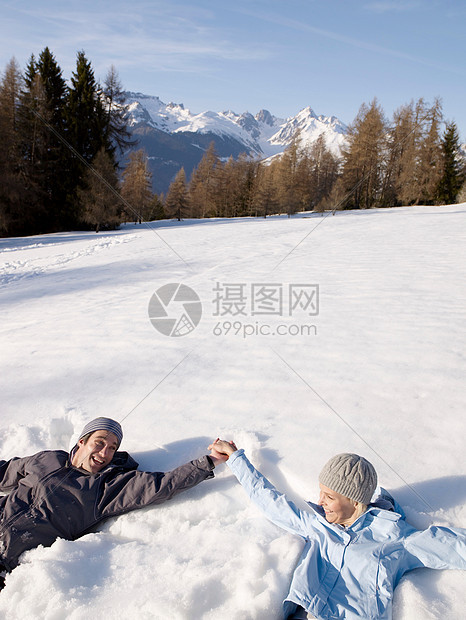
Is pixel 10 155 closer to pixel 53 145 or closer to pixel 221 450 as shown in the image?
pixel 53 145

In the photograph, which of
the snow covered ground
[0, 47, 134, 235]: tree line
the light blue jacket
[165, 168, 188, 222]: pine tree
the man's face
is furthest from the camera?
[165, 168, 188, 222]: pine tree

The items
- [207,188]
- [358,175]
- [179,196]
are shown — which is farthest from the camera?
[207,188]

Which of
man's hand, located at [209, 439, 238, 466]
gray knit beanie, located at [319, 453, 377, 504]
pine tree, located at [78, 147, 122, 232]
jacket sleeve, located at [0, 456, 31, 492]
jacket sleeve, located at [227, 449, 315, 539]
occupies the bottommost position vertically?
jacket sleeve, located at [0, 456, 31, 492]

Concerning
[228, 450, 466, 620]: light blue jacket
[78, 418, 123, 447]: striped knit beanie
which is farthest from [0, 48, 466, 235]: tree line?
[228, 450, 466, 620]: light blue jacket

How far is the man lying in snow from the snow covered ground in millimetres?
118

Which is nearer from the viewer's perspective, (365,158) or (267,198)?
(365,158)

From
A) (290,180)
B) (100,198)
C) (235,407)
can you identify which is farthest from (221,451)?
(290,180)

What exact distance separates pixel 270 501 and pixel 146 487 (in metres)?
0.80

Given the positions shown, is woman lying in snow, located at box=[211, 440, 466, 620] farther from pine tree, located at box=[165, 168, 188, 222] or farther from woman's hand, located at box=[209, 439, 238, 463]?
pine tree, located at box=[165, 168, 188, 222]

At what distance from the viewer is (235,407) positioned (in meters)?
3.67

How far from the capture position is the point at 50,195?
25906mm

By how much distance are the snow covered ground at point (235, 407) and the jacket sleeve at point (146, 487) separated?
0.29ft

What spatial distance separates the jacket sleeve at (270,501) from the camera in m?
2.31

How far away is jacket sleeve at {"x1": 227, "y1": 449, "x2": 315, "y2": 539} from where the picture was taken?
2.31 m
